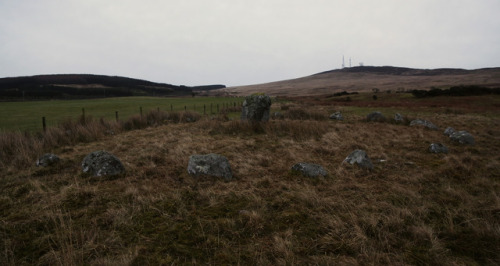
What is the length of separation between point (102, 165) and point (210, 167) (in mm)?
2640

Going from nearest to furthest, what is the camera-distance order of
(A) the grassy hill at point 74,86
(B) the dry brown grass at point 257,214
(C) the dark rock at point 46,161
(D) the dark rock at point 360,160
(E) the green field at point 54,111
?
(B) the dry brown grass at point 257,214, (D) the dark rock at point 360,160, (C) the dark rock at point 46,161, (E) the green field at point 54,111, (A) the grassy hill at point 74,86

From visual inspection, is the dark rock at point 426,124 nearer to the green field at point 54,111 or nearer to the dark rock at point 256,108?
the dark rock at point 256,108

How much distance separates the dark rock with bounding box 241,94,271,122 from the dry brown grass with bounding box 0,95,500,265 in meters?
7.30

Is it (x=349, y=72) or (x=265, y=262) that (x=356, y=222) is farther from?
(x=349, y=72)

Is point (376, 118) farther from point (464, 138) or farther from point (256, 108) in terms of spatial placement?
point (256, 108)

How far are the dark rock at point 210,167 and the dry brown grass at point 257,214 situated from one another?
0.29 m

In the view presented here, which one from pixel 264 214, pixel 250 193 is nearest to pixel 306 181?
pixel 250 193

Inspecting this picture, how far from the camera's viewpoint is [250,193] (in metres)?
4.87

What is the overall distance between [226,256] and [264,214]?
1.14 m

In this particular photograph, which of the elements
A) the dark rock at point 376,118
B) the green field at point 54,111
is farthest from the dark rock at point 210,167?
the dark rock at point 376,118

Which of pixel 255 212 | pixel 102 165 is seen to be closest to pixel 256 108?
pixel 102 165

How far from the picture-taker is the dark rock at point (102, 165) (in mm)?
5863

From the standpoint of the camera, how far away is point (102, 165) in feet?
19.4

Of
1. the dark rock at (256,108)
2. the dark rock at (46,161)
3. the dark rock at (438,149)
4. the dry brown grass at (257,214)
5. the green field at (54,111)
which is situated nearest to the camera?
the dry brown grass at (257,214)
